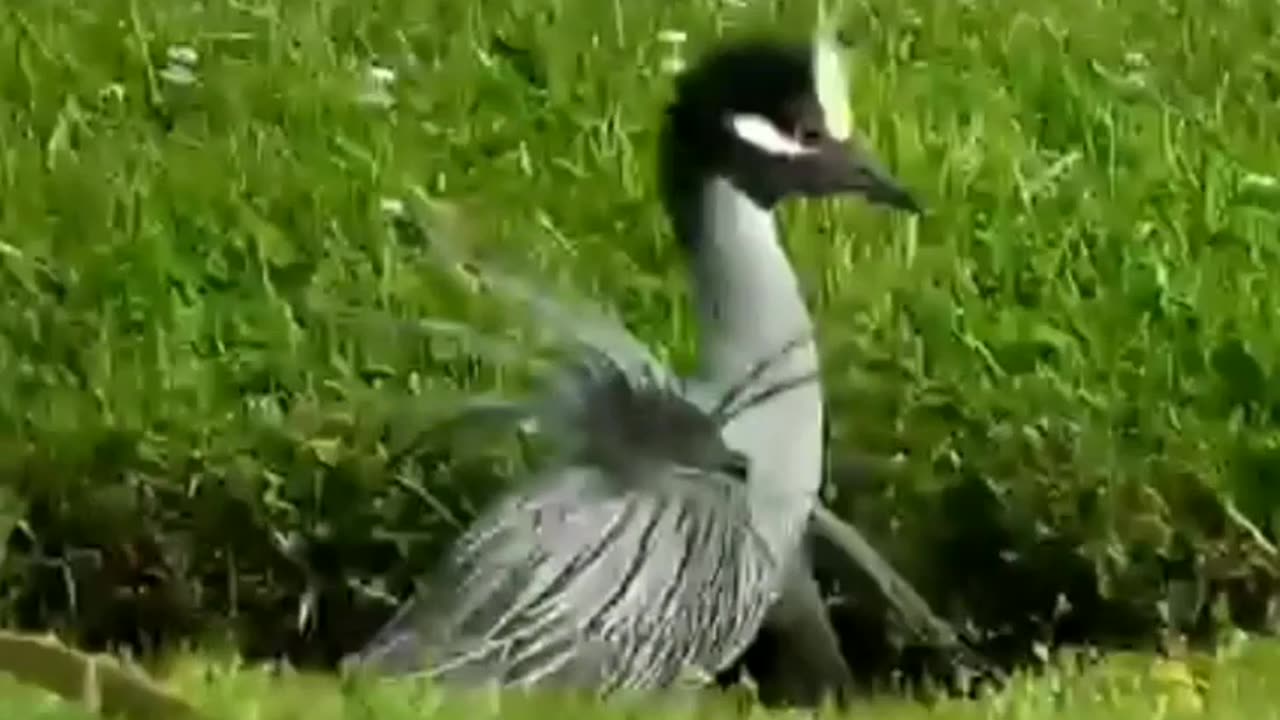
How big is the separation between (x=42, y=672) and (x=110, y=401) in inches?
5.3

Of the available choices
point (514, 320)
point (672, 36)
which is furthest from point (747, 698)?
point (672, 36)

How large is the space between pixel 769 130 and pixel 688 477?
148mm

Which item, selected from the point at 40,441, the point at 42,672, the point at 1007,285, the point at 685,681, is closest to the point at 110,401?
the point at 40,441

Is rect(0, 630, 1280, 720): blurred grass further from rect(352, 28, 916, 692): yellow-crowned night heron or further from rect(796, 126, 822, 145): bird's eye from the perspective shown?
rect(796, 126, 822, 145): bird's eye

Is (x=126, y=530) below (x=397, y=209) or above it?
below

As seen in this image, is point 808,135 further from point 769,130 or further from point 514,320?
point 514,320

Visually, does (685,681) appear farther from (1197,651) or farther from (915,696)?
(1197,651)

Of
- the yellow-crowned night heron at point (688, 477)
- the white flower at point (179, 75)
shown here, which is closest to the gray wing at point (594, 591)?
the yellow-crowned night heron at point (688, 477)

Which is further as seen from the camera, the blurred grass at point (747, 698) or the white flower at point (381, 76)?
the white flower at point (381, 76)

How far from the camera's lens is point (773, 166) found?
1220mm

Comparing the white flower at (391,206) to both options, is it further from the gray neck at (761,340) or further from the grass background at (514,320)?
the gray neck at (761,340)

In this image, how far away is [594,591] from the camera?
120 cm

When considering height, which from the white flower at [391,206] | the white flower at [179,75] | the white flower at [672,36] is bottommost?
the white flower at [391,206]

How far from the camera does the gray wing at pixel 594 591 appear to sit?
3.90 ft
